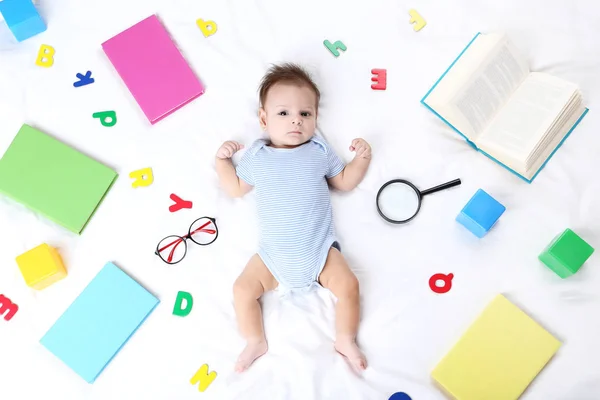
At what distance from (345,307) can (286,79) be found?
611 mm

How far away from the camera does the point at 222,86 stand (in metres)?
1.62

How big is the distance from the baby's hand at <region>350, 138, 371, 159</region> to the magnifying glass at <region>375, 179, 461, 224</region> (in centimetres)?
10

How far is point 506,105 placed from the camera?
151cm

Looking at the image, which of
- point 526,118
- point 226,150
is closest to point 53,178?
point 226,150

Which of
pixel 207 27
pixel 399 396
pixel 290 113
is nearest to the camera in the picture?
pixel 399 396

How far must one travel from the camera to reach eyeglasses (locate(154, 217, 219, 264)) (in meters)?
1.50

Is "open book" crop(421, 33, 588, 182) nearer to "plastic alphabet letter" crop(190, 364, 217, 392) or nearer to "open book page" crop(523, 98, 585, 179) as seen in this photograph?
"open book page" crop(523, 98, 585, 179)

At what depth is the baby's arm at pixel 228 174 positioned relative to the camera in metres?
1.52

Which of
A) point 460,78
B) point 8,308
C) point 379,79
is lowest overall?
point 8,308

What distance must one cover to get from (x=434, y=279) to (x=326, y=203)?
339mm

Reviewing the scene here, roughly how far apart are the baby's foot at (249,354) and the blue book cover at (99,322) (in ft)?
0.88

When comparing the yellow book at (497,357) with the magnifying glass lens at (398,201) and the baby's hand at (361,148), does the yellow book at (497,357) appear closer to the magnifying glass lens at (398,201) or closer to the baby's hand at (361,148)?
the magnifying glass lens at (398,201)

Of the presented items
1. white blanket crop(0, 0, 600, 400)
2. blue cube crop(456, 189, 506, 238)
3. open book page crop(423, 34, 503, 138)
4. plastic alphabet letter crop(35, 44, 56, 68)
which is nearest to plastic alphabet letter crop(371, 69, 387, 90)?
white blanket crop(0, 0, 600, 400)

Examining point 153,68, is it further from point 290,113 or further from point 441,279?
point 441,279
